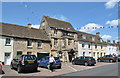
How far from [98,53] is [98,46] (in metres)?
2.25

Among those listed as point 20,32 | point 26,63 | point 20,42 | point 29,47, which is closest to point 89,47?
point 29,47

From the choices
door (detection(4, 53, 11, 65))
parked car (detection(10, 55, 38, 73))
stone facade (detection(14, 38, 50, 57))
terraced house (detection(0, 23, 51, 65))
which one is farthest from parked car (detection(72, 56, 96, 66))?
door (detection(4, 53, 11, 65))

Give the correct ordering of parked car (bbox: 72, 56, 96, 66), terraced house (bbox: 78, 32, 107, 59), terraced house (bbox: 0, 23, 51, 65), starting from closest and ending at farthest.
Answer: parked car (bbox: 72, 56, 96, 66) → terraced house (bbox: 0, 23, 51, 65) → terraced house (bbox: 78, 32, 107, 59)

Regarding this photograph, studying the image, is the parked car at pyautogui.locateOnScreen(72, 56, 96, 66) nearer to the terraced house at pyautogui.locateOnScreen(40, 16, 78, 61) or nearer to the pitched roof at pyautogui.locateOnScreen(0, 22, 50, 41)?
the terraced house at pyautogui.locateOnScreen(40, 16, 78, 61)

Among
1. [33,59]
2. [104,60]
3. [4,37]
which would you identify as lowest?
[104,60]

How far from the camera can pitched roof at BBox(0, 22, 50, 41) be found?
71.9ft

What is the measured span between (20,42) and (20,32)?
91.0 inches

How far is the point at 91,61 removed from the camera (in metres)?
19.8

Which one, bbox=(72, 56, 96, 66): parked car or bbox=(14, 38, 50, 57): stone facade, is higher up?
bbox=(14, 38, 50, 57): stone facade

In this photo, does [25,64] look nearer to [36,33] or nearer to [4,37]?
[4,37]

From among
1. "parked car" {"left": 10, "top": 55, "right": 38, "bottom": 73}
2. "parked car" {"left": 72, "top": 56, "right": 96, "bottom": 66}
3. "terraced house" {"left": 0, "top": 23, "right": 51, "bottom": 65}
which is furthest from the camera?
"terraced house" {"left": 0, "top": 23, "right": 51, "bottom": 65}

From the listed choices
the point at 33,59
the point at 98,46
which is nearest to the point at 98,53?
the point at 98,46

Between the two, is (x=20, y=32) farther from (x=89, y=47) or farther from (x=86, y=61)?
(x=89, y=47)

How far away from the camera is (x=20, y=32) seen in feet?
78.2
